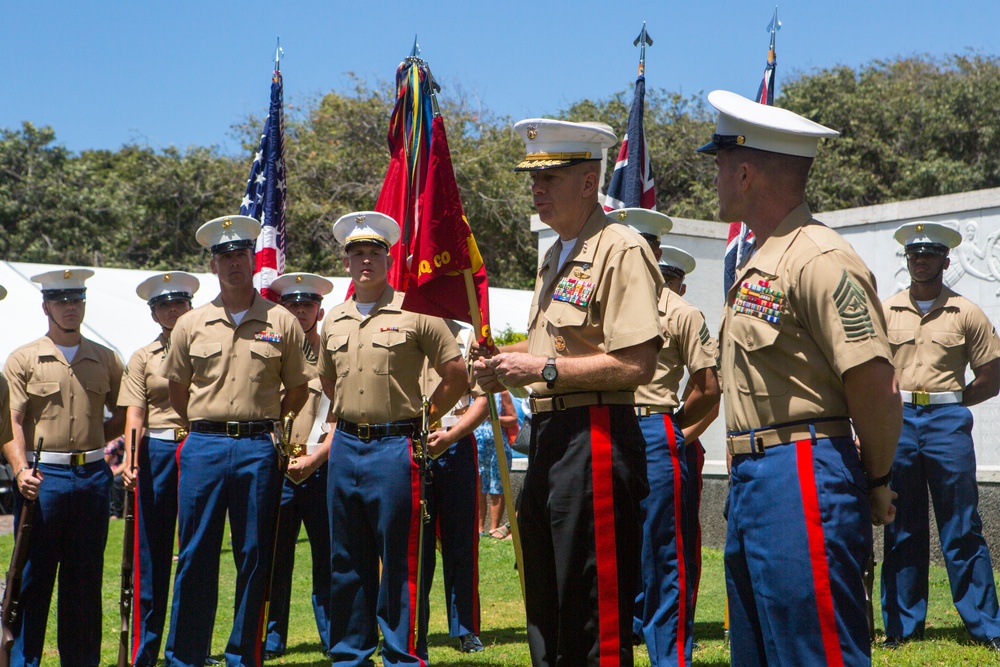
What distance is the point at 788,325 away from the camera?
11.6ft

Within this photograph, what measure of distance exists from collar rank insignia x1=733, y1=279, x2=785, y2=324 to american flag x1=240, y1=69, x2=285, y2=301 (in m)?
5.98

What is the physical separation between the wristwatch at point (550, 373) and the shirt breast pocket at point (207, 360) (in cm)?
279

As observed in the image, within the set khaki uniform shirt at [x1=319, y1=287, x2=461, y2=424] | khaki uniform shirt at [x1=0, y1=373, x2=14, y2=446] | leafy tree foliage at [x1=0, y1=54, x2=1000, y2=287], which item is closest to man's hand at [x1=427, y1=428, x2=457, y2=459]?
khaki uniform shirt at [x1=319, y1=287, x2=461, y2=424]

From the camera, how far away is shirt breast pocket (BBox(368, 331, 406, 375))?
6180 mm

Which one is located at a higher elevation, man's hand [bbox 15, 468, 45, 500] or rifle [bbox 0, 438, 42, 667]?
man's hand [bbox 15, 468, 45, 500]

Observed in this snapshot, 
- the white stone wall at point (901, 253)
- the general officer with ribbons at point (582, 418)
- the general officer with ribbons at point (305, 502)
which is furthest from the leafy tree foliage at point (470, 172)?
the general officer with ribbons at point (582, 418)

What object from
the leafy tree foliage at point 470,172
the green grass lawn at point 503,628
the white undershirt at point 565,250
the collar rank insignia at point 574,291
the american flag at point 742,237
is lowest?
the green grass lawn at point 503,628

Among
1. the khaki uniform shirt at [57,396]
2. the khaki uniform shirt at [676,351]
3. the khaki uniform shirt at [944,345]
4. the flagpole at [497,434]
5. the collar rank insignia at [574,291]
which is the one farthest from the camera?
the khaki uniform shirt at [944,345]

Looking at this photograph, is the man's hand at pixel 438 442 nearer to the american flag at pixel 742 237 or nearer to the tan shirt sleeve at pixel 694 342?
the tan shirt sleeve at pixel 694 342

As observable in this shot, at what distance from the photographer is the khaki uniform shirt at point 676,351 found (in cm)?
648

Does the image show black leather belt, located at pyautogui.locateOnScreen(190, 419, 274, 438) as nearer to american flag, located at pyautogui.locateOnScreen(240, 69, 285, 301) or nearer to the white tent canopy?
american flag, located at pyautogui.locateOnScreen(240, 69, 285, 301)

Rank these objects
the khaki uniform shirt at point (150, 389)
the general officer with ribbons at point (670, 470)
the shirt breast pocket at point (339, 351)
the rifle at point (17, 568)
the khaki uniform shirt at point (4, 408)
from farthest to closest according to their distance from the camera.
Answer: the khaki uniform shirt at point (150, 389) < the rifle at point (17, 568) < the shirt breast pocket at point (339, 351) < the general officer with ribbons at point (670, 470) < the khaki uniform shirt at point (4, 408)

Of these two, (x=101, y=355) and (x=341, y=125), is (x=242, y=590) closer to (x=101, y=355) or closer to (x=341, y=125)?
(x=101, y=355)

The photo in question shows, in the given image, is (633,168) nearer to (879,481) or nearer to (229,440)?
(229,440)
